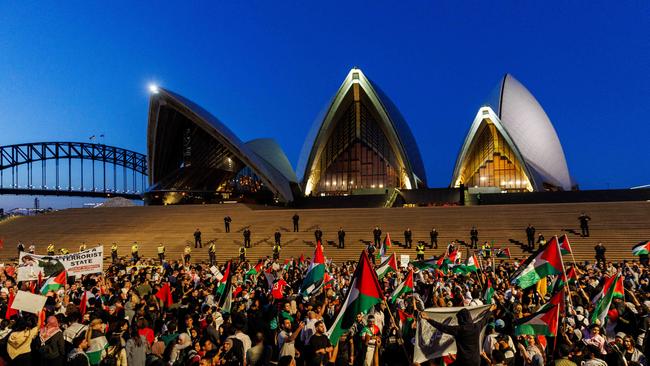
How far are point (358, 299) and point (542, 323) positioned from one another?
1.99 m

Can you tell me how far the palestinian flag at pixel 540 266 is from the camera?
686cm

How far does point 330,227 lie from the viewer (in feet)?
77.2

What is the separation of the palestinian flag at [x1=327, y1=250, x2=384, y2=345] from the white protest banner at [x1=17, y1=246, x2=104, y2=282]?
6.14 m

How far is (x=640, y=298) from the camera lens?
24.6 feet

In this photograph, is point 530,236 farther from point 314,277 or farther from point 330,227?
point 314,277

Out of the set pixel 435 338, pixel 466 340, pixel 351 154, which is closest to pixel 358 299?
pixel 435 338

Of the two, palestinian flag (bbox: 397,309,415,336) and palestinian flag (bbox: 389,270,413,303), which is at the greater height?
palestinian flag (bbox: 389,270,413,303)

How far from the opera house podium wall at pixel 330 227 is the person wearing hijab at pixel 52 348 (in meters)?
14.5

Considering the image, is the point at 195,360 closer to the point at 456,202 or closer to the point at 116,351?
the point at 116,351

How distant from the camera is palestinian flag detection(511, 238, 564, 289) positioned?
686 cm

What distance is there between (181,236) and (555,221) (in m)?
17.4

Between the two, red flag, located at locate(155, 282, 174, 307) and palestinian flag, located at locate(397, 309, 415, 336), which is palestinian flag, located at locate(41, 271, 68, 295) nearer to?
red flag, located at locate(155, 282, 174, 307)

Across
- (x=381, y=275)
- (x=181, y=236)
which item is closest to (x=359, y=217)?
(x=181, y=236)

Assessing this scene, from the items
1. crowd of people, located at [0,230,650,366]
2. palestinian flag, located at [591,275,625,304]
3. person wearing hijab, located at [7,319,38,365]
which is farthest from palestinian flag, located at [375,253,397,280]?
person wearing hijab, located at [7,319,38,365]
